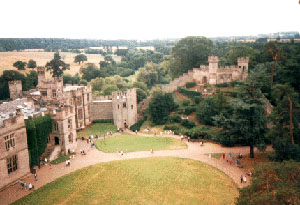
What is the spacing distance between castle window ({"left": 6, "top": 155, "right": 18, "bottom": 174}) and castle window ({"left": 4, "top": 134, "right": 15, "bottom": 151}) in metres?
1.34

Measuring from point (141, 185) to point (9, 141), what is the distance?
608 inches

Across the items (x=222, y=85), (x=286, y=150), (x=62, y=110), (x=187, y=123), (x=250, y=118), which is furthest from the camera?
(x=222, y=85)

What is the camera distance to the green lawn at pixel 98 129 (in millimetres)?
46156

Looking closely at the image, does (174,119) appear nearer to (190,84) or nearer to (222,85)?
(190,84)

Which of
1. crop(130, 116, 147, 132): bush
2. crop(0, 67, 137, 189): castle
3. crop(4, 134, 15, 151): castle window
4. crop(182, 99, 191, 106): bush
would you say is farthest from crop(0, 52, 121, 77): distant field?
crop(182, 99, 191, 106): bush

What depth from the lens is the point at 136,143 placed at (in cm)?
4084

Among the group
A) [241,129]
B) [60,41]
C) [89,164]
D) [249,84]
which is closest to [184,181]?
[241,129]

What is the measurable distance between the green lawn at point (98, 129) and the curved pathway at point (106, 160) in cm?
452

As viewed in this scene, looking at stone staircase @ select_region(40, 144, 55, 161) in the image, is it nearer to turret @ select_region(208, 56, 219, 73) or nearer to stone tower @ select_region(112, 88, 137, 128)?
stone tower @ select_region(112, 88, 137, 128)

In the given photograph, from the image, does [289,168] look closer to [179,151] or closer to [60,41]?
[179,151]

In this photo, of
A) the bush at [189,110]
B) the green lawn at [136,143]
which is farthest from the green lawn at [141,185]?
the bush at [189,110]

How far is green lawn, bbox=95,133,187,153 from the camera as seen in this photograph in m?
38.5

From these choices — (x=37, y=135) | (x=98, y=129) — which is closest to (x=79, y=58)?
(x=98, y=129)

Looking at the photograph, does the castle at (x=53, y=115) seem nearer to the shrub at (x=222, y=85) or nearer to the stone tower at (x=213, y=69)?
the stone tower at (x=213, y=69)
